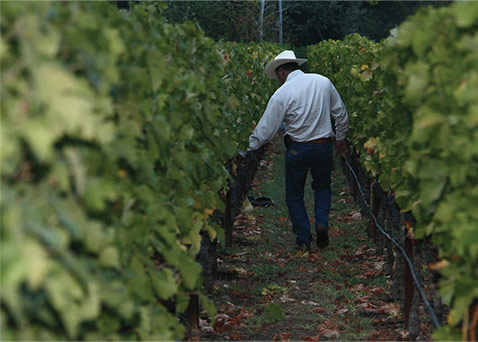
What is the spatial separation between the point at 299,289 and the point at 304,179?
189cm

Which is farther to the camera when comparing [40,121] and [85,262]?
[85,262]

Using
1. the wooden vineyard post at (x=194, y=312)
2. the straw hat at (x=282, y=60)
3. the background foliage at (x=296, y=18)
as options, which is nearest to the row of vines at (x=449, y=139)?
the wooden vineyard post at (x=194, y=312)

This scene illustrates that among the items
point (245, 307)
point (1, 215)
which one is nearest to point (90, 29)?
point (1, 215)

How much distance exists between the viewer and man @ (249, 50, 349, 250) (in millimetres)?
8016

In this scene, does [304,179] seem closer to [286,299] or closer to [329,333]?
[286,299]

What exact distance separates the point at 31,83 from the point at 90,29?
373mm

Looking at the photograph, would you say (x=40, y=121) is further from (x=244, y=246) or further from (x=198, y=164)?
(x=244, y=246)

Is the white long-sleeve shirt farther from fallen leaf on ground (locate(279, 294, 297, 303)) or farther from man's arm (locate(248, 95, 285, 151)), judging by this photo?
fallen leaf on ground (locate(279, 294, 297, 303))

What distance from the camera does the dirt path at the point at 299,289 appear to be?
5.52 meters

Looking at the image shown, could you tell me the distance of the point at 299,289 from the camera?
673 centimetres

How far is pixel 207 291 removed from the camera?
6.25 meters

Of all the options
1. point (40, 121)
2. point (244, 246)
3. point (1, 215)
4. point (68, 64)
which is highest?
point (68, 64)

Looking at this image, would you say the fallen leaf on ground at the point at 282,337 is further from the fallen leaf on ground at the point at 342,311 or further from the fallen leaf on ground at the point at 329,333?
the fallen leaf on ground at the point at 342,311

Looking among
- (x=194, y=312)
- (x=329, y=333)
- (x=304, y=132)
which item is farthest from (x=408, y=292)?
(x=304, y=132)
